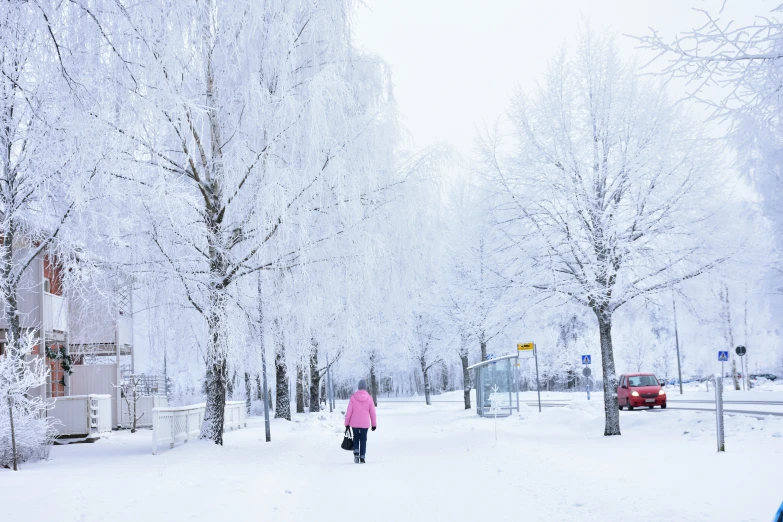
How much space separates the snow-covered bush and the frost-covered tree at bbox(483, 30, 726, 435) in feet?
35.9

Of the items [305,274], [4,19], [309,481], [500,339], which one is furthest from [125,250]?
[500,339]

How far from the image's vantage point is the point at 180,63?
453 inches

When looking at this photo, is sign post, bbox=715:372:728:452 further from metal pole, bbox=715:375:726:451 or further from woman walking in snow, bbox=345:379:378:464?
woman walking in snow, bbox=345:379:378:464

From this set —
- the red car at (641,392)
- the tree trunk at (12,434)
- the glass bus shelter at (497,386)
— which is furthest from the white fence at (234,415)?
the red car at (641,392)

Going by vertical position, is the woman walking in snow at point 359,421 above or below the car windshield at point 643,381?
above

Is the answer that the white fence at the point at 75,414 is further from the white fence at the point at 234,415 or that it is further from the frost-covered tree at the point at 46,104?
the frost-covered tree at the point at 46,104

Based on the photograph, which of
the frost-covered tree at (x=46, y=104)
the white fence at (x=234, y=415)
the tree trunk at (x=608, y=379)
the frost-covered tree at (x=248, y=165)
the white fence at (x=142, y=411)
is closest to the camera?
the frost-covered tree at (x=46, y=104)

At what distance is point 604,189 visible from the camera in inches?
690

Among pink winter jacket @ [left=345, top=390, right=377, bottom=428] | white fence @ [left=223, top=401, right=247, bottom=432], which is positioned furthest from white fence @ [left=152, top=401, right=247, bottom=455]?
pink winter jacket @ [left=345, top=390, right=377, bottom=428]

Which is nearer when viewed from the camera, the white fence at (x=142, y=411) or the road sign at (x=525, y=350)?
the road sign at (x=525, y=350)

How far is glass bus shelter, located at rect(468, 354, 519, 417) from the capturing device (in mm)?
28219

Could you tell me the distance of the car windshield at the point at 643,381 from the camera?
2857 cm

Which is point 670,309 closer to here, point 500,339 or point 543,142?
point 543,142

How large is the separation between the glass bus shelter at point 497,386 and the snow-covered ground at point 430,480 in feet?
33.9
